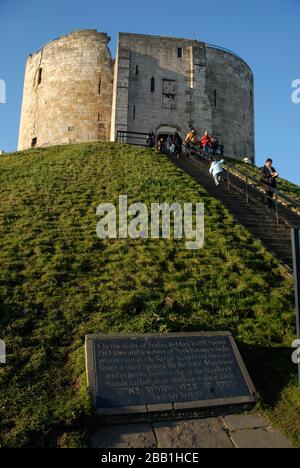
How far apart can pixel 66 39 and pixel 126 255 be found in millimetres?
23280

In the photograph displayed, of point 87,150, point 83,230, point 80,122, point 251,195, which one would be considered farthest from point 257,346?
point 80,122

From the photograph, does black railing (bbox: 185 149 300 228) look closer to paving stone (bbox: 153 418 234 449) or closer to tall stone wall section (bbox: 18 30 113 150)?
paving stone (bbox: 153 418 234 449)

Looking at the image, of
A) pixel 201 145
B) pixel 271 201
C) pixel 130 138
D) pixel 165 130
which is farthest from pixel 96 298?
pixel 165 130

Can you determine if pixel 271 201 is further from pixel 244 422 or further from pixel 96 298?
pixel 244 422

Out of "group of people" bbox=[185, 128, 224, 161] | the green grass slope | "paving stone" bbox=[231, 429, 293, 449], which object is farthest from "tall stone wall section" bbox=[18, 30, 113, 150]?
"paving stone" bbox=[231, 429, 293, 449]

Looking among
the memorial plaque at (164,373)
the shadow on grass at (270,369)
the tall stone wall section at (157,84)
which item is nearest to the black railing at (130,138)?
the tall stone wall section at (157,84)

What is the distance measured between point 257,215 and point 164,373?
7583 mm

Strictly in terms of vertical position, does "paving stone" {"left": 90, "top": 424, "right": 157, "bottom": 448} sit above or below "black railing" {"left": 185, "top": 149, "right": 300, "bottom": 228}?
below

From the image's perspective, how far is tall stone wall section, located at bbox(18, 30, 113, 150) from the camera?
86.0 ft

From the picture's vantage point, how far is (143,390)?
5.18 meters

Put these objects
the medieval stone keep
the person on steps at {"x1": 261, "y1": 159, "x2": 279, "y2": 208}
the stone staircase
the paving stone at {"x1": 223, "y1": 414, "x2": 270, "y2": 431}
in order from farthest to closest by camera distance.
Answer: the medieval stone keep < the person on steps at {"x1": 261, "y1": 159, "x2": 279, "y2": 208} < the stone staircase < the paving stone at {"x1": 223, "y1": 414, "x2": 270, "y2": 431}

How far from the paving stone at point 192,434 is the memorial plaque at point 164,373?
0.72ft

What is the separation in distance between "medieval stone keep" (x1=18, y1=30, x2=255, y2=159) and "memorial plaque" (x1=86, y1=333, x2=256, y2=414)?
19.5 m

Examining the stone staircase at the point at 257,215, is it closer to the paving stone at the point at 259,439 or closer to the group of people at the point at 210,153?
the group of people at the point at 210,153
